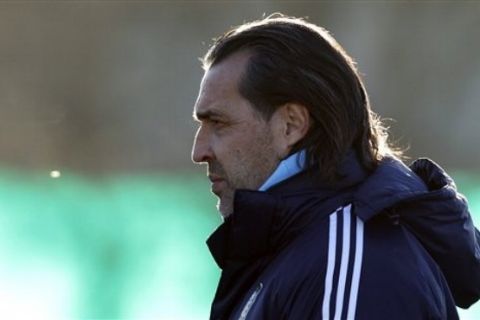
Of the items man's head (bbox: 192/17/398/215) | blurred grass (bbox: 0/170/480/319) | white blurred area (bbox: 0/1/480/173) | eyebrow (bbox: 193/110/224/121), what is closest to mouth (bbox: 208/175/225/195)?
man's head (bbox: 192/17/398/215)

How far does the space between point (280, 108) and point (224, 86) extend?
13 cm

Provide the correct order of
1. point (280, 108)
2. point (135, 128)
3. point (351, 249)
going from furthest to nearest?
1. point (135, 128)
2. point (280, 108)
3. point (351, 249)

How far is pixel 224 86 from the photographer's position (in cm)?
160

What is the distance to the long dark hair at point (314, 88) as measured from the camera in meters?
1.50

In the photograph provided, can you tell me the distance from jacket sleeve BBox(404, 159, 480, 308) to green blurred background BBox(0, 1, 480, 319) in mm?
1720

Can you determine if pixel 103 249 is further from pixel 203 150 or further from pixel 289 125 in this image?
pixel 289 125

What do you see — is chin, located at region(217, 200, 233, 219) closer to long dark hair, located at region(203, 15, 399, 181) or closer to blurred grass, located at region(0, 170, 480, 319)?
long dark hair, located at region(203, 15, 399, 181)

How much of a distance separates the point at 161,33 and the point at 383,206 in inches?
90.0

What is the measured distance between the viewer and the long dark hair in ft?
4.92

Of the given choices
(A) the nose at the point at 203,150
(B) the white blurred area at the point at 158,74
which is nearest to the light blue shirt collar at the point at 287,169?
(A) the nose at the point at 203,150

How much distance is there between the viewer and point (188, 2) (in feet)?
11.4

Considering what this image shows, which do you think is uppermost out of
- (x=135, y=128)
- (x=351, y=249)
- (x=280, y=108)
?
(x=135, y=128)

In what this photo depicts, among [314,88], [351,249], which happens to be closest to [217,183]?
[314,88]

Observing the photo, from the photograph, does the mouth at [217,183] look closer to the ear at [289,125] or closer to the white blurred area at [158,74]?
the ear at [289,125]
